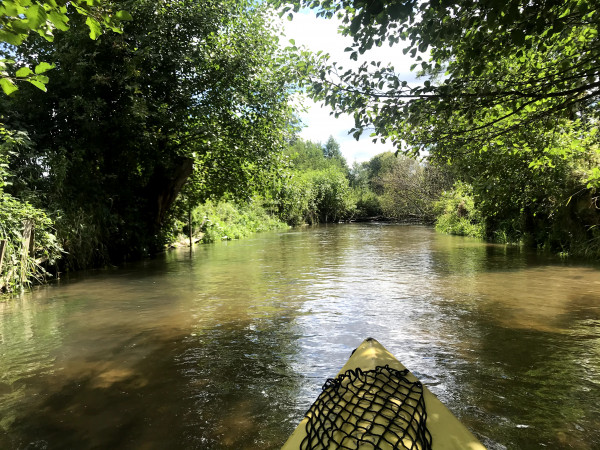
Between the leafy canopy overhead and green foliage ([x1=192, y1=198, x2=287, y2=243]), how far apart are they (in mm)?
11503

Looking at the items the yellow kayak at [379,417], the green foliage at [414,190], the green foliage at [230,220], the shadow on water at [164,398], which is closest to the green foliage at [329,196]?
the green foliage at [414,190]

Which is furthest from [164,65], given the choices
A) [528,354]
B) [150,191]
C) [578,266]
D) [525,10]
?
[578,266]

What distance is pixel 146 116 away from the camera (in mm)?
10805

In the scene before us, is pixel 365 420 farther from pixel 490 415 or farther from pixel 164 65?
pixel 164 65

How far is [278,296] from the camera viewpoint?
7480 millimetres

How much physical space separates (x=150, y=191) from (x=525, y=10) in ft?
43.1

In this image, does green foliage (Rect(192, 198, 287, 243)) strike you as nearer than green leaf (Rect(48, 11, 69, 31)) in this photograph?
No

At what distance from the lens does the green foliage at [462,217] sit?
2063 centimetres

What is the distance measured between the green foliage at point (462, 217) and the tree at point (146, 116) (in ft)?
38.9

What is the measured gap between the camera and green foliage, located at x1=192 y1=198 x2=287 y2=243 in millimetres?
21422

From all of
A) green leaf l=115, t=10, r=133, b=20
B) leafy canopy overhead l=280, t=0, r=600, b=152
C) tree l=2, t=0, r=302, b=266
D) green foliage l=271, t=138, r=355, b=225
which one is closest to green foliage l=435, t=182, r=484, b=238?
tree l=2, t=0, r=302, b=266

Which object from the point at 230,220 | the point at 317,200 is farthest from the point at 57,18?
the point at 317,200

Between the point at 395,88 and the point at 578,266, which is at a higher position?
the point at 395,88

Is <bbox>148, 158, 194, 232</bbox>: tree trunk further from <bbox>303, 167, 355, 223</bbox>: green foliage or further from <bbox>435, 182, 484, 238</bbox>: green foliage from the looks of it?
<bbox>303, 167, 355, 223</bbox>: green foliage
